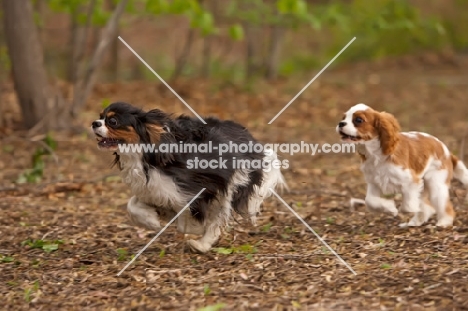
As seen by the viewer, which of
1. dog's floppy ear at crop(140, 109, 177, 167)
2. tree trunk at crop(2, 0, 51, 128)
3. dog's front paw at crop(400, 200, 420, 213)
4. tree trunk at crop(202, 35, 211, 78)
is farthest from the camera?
tree trunk at crop(202, 35, 211, 78)

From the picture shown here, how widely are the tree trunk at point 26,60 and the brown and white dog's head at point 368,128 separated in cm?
525

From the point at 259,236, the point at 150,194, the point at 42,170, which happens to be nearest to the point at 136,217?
the point at 150,194

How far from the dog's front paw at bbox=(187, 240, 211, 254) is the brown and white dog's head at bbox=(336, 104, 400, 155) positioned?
1.33 metres

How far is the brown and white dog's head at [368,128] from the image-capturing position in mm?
6188

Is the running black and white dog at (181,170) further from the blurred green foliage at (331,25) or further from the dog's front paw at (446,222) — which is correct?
the blurred green foliage at (331,25)

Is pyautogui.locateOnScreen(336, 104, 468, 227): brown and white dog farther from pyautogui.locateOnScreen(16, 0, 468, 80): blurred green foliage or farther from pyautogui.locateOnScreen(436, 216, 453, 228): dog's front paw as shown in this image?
pyautogui.locateOnScreen(16, 0, 468, 80): blurred green foliage

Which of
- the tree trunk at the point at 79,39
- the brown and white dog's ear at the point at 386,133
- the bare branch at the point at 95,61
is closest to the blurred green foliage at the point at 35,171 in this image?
the bare branch at the point at 95,61

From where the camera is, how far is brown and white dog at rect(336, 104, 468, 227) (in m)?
6.23

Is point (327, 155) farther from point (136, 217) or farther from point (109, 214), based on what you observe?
point (136, 217)

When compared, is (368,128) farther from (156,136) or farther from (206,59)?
(206,59)

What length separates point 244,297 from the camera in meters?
4.86

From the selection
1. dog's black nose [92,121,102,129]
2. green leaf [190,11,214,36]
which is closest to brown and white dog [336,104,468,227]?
dog's black nose [92,121,102,129]

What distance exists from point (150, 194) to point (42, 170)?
10.9 feet

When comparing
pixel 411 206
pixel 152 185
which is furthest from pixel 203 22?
pixel 152 185
